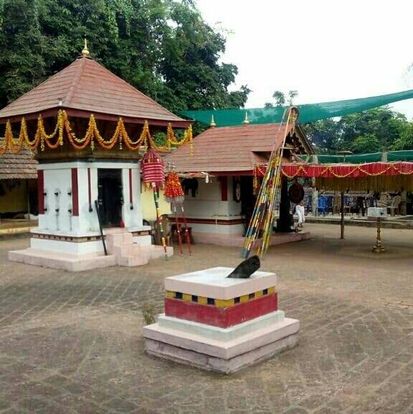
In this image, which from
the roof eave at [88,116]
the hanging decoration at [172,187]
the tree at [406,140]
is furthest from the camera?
the tree at [406,140]

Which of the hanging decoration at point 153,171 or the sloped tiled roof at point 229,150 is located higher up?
the sloped tiled roof at point 229,150

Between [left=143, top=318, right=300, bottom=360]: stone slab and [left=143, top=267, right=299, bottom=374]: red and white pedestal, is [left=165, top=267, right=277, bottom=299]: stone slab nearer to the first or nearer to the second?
[left=143, top=267, right=299, bottom=374]: red and white pedestal

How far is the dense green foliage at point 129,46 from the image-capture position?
67.7 feet

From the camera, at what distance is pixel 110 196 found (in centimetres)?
1283

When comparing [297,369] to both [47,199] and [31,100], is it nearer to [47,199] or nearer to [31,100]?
[47,199]

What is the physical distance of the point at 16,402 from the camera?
4496 mm

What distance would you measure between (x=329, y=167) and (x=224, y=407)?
9186mm

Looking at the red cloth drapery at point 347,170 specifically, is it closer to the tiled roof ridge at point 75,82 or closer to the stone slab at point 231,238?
the stone slab at point 231,238

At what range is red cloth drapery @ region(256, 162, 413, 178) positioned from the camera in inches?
452

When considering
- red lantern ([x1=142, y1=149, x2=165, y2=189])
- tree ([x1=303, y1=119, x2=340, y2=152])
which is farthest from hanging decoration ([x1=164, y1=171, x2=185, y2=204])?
tree ([x1=303, y1=119, x2=340, y2=152])

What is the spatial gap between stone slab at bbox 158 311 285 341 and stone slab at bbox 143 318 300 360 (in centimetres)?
3

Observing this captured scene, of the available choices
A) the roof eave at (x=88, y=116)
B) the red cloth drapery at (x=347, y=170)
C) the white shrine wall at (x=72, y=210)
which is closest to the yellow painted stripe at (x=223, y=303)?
the roof eave at (x=88, y=116)

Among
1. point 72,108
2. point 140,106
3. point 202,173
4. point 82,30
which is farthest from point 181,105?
point 72,108

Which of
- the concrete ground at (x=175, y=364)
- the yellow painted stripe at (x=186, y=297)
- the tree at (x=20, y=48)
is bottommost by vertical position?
the concrete ground at (x=175, y=364)
